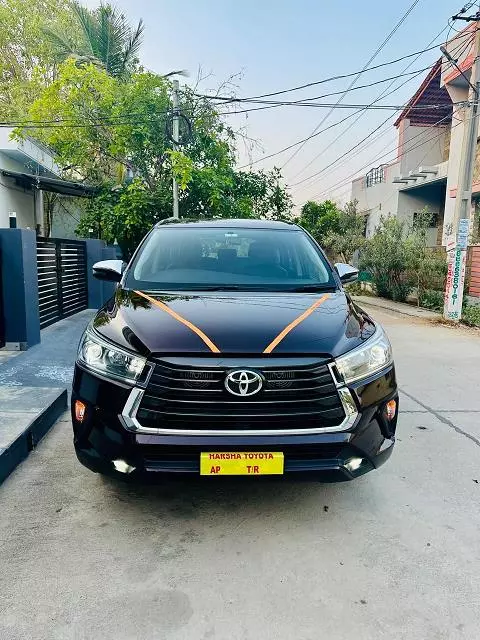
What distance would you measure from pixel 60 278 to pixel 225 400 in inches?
260

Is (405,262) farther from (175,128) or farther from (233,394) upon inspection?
(233,394)

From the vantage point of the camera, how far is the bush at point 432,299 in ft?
40.7

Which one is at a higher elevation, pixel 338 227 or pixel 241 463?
pixel 338 227

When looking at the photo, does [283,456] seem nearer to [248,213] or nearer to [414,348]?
[414,348]

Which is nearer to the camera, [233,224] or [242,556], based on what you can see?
[242,556]

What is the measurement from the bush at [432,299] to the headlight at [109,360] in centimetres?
1126

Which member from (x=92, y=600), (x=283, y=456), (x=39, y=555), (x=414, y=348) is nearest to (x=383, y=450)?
(x=283, y=456)

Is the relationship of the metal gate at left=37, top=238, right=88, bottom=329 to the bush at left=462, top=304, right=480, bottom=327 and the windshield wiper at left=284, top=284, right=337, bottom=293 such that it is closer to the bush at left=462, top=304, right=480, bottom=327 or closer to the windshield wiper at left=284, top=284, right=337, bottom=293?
the windshield wiper at left=284, top=284, right=337, bottom=293

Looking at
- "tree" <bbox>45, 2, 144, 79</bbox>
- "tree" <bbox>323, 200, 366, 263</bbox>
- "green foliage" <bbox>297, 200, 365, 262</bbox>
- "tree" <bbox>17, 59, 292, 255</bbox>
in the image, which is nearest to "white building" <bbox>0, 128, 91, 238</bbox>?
"tree" <bbox>17, 59, 292, 255</bbox>

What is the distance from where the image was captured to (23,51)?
69.2 ft

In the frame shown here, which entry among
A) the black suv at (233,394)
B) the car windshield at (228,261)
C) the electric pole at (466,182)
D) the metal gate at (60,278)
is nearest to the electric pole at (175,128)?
the metal gate at (60,278)

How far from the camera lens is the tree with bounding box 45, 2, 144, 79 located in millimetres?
14664

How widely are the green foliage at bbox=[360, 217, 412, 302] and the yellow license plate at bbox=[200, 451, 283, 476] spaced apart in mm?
11966

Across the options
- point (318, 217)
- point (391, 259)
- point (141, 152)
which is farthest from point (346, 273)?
point (318, 217)
